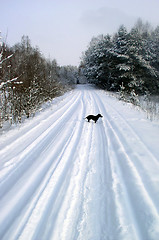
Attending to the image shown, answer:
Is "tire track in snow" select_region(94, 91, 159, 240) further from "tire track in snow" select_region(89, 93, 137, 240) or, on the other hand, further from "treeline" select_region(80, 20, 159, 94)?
"treeline" select_region(80, 20, 159, 94)

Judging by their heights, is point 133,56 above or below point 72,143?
above

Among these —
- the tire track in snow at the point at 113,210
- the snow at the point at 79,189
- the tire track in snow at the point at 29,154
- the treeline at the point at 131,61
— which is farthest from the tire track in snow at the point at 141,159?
the treeline at the point at 131,61

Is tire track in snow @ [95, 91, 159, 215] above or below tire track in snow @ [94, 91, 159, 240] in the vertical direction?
above

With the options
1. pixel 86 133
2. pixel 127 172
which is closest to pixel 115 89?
pixel 86 133

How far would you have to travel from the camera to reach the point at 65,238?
5.11ft

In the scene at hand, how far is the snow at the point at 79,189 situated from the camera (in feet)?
5.41

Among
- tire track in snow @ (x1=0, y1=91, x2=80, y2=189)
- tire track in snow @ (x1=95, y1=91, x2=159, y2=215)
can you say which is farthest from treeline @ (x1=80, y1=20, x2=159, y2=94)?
tire track in snow @ (x1=0, y1=91, x2=80, y2=189)

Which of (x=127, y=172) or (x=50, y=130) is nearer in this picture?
(x=127, y=172)

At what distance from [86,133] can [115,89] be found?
24606 mm

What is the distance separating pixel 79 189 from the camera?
2.30 metres

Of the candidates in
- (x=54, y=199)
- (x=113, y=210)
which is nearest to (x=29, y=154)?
(x=54, y=199)

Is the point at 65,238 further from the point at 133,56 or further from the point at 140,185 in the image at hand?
the point at 133,56

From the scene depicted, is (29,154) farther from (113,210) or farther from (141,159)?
(141,159)

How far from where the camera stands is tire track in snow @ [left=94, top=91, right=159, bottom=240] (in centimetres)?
158
